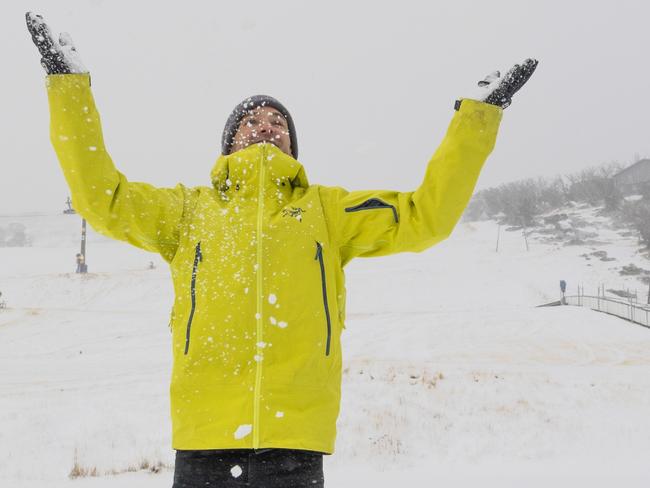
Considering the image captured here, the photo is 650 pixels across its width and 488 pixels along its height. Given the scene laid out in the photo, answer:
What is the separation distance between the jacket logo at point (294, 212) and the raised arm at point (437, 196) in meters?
0.14

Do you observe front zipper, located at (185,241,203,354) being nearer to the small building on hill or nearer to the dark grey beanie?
the dark grey beanie

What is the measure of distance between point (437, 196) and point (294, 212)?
1.95 feet

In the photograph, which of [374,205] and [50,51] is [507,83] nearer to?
[374,205]

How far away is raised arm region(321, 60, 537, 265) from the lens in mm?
1941

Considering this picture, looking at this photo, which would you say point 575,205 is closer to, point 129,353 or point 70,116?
point 129,353

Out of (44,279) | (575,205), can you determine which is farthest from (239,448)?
(575,205)

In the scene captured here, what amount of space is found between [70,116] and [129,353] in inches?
541

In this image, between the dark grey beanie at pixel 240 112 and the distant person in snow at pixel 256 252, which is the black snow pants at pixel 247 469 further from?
the dark grey beanie at pixel 240 112

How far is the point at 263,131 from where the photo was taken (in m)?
2.44

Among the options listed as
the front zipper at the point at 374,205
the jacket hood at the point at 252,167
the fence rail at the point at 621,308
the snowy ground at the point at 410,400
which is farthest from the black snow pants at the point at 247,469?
the fence rail at the point at 621,308

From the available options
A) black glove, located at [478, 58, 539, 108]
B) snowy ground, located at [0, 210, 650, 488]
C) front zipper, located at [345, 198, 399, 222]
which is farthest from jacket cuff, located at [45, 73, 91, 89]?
snowy ground, located at [0, 210, 650, 488]

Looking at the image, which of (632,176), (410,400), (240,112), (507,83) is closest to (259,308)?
(507,83)

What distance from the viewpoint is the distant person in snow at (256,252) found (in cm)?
179

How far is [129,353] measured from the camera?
14.1 metres
